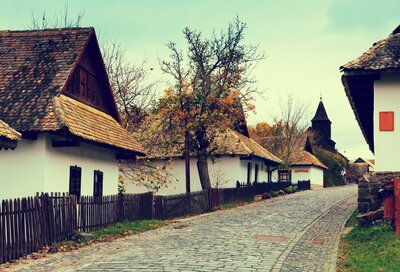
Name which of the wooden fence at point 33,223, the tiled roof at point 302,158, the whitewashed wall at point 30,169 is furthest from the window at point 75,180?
the tiled roof at point 302,158

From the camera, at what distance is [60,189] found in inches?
698

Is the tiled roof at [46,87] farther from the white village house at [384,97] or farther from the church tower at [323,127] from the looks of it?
the church tower at [323,127]

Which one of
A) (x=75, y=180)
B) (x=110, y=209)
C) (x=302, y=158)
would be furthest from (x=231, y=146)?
(x=302, y=158)

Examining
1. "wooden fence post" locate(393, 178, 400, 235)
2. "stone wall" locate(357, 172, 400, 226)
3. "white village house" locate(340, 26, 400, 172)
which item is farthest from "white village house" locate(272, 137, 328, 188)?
"wooden fence post" locate(393, 178, 400, 235)

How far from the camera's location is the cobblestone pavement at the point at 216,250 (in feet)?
33.9

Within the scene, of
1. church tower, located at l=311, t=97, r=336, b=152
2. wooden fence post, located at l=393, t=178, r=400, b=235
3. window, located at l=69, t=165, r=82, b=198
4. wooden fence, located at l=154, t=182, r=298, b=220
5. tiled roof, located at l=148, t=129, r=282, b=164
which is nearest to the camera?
wooden fence post, located at l=393, t=178, r=400, b=235

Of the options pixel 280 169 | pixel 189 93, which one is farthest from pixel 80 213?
pixel 280 169

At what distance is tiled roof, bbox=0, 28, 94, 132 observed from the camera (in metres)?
16.9

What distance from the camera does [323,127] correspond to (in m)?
83.9

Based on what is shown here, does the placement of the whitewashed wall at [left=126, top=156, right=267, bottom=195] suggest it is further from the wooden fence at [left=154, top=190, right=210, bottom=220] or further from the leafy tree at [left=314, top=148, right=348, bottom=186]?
the leafy tree at [left=314, top=148, right=348, bottom=186]

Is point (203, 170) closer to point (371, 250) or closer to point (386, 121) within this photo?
point (386, 121)

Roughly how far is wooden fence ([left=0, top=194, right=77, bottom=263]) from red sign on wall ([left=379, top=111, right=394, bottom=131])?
376 inches

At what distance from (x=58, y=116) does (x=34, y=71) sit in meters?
3.67

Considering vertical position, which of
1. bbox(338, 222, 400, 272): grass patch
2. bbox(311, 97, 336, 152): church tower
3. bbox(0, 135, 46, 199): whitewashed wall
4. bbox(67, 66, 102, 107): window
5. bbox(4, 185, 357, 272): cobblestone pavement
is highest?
bbox(311, 97, 336, 152): church tower
